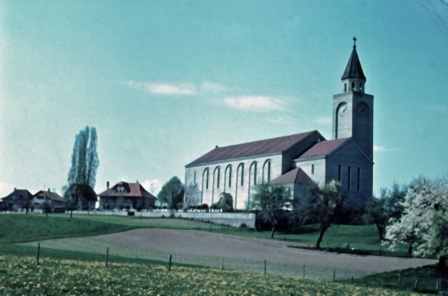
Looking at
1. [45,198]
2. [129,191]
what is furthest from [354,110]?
[45,198]

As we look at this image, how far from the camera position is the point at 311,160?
111750 mm

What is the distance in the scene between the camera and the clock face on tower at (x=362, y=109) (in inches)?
4670

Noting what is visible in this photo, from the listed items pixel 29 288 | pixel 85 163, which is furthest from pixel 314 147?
pixel 29 288

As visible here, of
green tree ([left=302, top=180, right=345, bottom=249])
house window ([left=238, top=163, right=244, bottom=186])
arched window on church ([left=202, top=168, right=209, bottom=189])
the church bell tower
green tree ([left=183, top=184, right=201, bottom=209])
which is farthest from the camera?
green tree ([left=183, top=184, right=201, bottom=209])

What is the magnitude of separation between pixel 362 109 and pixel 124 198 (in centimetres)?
6640

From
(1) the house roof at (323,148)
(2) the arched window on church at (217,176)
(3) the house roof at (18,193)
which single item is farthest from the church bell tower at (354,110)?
(3) the house roof at (18,193)

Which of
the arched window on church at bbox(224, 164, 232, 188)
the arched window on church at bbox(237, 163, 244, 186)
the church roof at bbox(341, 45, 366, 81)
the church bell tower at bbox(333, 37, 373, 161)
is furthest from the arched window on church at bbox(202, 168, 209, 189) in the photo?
the church roof at bbox(341, 45, 366, 81)

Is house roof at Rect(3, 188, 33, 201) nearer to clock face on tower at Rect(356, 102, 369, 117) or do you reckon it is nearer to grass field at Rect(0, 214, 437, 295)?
clock face on tower at Rect(356, 102, 369, 117)

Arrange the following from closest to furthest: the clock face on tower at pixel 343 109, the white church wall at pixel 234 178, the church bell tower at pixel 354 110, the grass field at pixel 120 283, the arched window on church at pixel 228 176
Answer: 1. the grass field at pixel 120 283
2. the church bell tower at pixel 354 110
3. the clock face on tower at pixel 343 109
4. the white church wall at pixel 234 178
5. the arched window on church at pixel 228 176

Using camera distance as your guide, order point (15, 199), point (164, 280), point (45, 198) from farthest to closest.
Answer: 1. point (15, 199)
2. point (45, 198)
3. point (164, 280)

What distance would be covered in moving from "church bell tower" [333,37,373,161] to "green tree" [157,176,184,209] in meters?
50.1

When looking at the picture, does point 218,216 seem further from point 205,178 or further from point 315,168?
point 205,178

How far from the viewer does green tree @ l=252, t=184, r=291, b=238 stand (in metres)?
86.8

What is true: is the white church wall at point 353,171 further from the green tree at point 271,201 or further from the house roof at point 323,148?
the green tree at point 271,201
